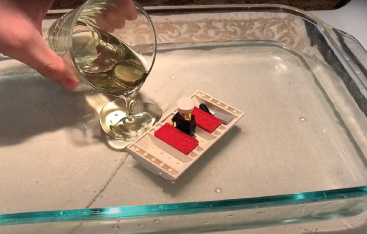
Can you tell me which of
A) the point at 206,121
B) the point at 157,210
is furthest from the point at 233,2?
the point at 157,210

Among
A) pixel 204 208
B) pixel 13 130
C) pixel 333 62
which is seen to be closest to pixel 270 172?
pixel 204 208

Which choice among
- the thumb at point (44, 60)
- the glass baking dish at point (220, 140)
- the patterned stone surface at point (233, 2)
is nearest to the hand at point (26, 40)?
the thumb at point (44, 60)

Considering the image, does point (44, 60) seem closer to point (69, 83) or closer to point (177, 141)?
point (69, 83)

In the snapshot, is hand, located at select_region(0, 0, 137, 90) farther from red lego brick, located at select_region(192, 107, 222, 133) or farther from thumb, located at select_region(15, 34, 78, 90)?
red lego brick, located at select_region(192, 107, 222, 133)

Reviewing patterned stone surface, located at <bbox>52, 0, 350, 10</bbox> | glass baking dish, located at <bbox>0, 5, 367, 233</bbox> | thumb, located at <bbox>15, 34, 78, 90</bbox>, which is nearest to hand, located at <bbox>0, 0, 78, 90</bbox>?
Result: thumb, located at <bbox>15, 34, 78, 90</bbox>

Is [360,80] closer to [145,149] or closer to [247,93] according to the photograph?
[247,93]
